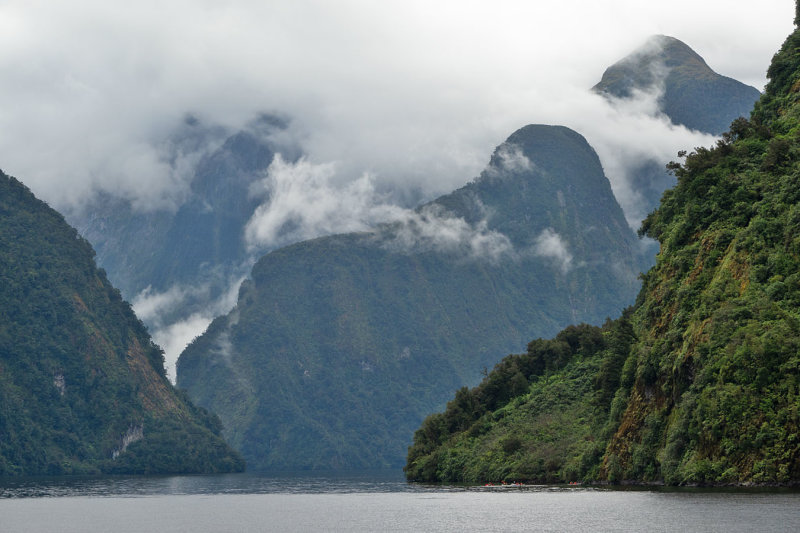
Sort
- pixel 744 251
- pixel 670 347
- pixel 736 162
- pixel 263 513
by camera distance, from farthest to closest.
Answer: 1. pixel 736 162
2. pixel 670 347
3. pixel 744 251
4. pixel 263 513

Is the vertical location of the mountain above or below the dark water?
above

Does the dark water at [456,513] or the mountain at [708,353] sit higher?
the mountain at [708,353]

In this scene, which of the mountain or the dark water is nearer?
the dark water

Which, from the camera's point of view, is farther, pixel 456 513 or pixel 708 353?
pixel 708 353

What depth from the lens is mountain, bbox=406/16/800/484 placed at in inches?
3140

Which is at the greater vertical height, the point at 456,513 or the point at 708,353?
the point at 708,353

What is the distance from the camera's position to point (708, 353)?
89.4 metres

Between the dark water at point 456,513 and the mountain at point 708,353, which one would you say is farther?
the mountain at point 708,353

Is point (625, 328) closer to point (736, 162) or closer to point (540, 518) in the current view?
point (736, 162)

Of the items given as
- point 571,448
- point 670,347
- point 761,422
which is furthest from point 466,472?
point 761,422

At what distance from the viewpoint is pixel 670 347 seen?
10262 cm

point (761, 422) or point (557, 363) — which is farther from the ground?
point (557, 363)

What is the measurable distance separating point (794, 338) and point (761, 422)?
6870 mm

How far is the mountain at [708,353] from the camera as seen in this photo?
79750 millimetres
